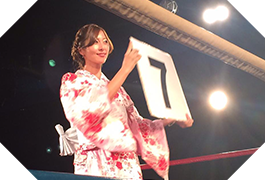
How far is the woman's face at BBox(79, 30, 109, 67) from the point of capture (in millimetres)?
846

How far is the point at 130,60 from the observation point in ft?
2.41

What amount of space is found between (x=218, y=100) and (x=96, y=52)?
75.3 inches

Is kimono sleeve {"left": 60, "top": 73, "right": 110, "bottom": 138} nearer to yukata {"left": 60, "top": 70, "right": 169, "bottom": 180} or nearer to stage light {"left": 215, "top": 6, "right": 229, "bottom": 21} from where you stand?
yukata {"left": 60, "top": 70, "right": 169, "bottom": 180}

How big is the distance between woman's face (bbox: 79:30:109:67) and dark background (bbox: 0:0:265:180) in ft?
4.37

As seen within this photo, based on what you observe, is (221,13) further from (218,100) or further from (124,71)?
(124,71)

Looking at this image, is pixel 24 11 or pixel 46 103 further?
pixel 46 103

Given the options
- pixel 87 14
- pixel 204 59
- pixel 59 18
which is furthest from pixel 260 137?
pixel 59 18

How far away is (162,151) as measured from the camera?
2.93 feet

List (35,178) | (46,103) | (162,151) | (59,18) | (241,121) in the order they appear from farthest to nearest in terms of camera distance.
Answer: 1. (46,103)
2. (241,121)
3. (59,18)
4. (162,151)
5. (35,178)

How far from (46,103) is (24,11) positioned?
1.08 m

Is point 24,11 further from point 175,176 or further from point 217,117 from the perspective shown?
point 175,176

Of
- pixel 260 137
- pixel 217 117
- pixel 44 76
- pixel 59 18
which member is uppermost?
pixel 59 18

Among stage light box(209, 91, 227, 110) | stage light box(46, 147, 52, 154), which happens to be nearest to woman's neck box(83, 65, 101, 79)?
stage light box(209, 91, 227, 110)

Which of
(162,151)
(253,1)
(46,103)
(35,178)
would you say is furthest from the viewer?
(46,103)
